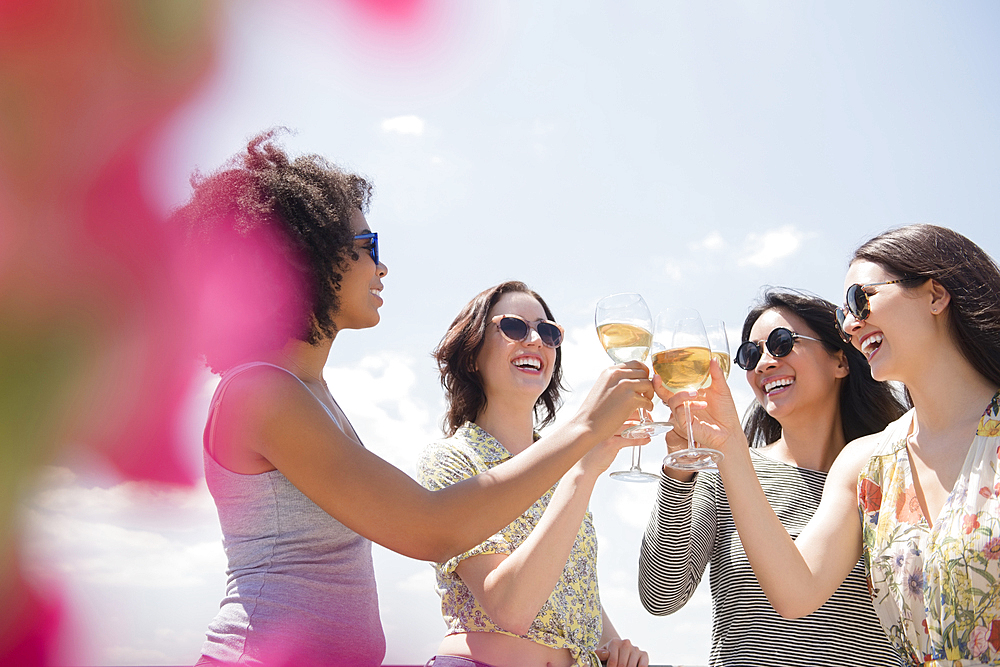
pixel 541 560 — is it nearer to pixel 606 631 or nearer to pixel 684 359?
pixel 684 359

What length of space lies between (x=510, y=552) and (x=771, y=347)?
2016 mm

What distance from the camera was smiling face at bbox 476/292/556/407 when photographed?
3.86 m

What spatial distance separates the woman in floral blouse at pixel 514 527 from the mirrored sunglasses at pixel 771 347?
1.10m

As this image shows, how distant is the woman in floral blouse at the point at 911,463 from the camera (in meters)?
2.55

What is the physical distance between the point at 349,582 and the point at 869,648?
2382 millimetres

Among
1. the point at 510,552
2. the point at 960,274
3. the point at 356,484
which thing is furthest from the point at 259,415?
the point at 960,274

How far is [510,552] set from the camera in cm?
303

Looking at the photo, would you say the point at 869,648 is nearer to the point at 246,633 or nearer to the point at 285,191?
the point at 246,633

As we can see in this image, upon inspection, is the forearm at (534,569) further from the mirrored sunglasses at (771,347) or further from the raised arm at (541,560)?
the mirrored sunglasses at (771,347)

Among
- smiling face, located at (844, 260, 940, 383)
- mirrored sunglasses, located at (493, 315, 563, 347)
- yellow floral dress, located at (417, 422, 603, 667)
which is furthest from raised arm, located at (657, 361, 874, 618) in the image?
mirrored sunglasses, located at (493, 315, 563, 347)

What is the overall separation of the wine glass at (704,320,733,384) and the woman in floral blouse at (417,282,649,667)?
1.77ft

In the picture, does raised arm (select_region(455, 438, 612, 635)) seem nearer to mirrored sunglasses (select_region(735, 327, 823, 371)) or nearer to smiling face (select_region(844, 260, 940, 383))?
smiling face (select_region(844, 260, 940, 383))

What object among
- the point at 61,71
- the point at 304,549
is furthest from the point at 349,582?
the point at 61,71

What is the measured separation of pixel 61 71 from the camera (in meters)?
3.36
